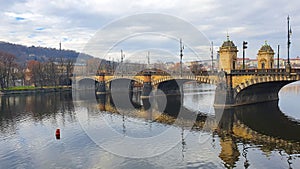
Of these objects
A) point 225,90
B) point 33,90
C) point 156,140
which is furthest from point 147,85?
point 33,90

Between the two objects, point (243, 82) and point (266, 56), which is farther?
point (266, 56)

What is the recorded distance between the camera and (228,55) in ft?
148

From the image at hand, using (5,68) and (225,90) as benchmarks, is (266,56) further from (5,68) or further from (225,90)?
(5,68)

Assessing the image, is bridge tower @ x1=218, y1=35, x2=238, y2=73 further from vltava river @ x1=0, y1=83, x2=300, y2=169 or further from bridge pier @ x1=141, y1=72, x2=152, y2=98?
bridge pier @ x1=141, y1=72, x2=152, y2=98

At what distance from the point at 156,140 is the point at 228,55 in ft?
81.5

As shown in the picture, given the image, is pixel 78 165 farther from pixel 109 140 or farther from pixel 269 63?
pixel 269 63

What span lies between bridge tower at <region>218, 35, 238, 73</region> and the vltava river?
736cm

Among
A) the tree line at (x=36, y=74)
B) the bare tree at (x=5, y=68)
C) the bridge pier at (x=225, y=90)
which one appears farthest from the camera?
the tree line at (x=36, y=74)

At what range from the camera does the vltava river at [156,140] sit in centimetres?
2014

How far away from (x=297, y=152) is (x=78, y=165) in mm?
16924

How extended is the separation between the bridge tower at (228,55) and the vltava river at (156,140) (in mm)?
7358

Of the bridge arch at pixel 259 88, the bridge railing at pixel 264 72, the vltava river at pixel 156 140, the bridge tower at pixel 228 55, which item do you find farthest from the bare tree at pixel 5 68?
the bridge railing at pixel 264 72

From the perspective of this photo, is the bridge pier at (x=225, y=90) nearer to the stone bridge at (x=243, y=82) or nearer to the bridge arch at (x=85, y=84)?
the stone bridge at (x=243, y=82)

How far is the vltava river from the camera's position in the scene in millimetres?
20142
